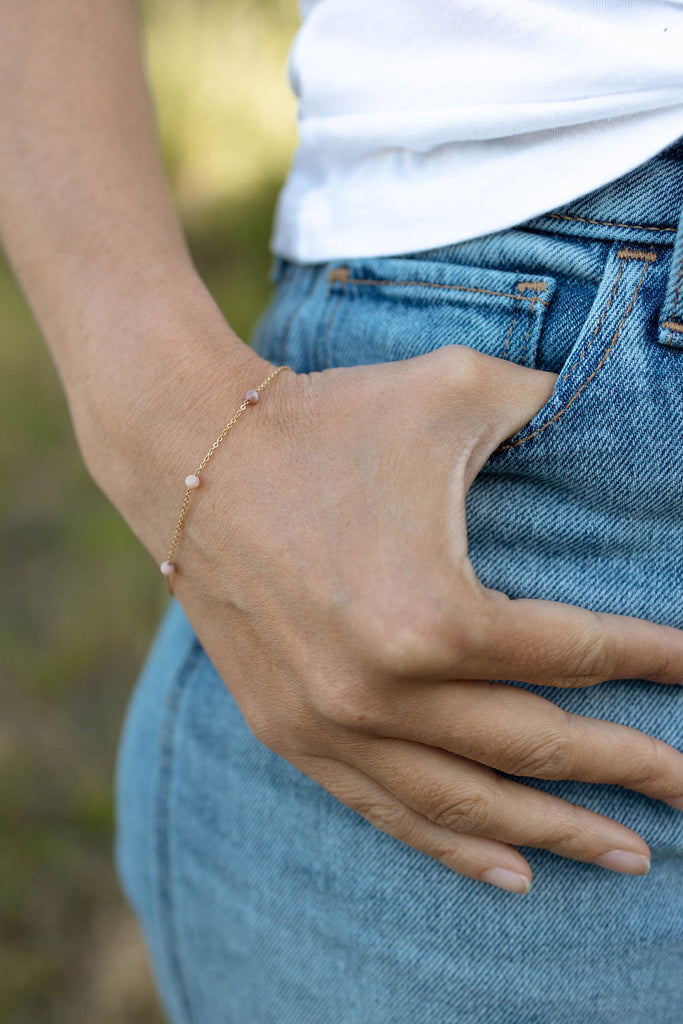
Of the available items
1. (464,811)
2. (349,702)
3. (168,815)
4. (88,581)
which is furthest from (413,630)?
(88,581)

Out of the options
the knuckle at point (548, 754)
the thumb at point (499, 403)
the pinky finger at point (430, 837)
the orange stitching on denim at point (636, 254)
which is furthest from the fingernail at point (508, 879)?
the orange stitching on denim at point (636, 254)

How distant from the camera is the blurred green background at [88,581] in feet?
7.90

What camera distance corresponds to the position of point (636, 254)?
0.82 metres

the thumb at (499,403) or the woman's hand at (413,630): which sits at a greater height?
the thumb at (499,403)

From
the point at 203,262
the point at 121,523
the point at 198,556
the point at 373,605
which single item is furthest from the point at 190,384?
the point at 203,262

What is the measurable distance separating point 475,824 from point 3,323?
3798 mm

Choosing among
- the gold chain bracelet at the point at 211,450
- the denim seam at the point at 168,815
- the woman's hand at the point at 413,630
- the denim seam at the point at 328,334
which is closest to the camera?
the woman's hand at the point at 413,630

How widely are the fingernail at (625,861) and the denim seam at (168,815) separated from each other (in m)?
0.55

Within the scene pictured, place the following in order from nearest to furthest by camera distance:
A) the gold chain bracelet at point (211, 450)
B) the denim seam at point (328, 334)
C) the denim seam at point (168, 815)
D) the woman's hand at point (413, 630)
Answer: the woman's hand at point (413, 630)
the gold chain bracelet at point (211, 450)
the denim seam at point (328, 334)
the denim seam at point (168, 815)

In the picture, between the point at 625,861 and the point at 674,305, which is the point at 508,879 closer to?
the point at 625,861

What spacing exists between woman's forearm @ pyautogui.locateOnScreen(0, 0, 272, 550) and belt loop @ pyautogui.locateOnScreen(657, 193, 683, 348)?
1.41 ft

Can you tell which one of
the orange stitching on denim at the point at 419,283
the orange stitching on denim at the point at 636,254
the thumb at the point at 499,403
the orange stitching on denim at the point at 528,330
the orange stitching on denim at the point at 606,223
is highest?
the orange stitching on denim at the point at 606,223

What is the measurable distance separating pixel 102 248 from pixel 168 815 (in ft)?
2.46

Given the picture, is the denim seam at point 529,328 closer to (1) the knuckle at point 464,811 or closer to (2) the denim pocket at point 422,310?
(2) the denim pocket at point 422,310
